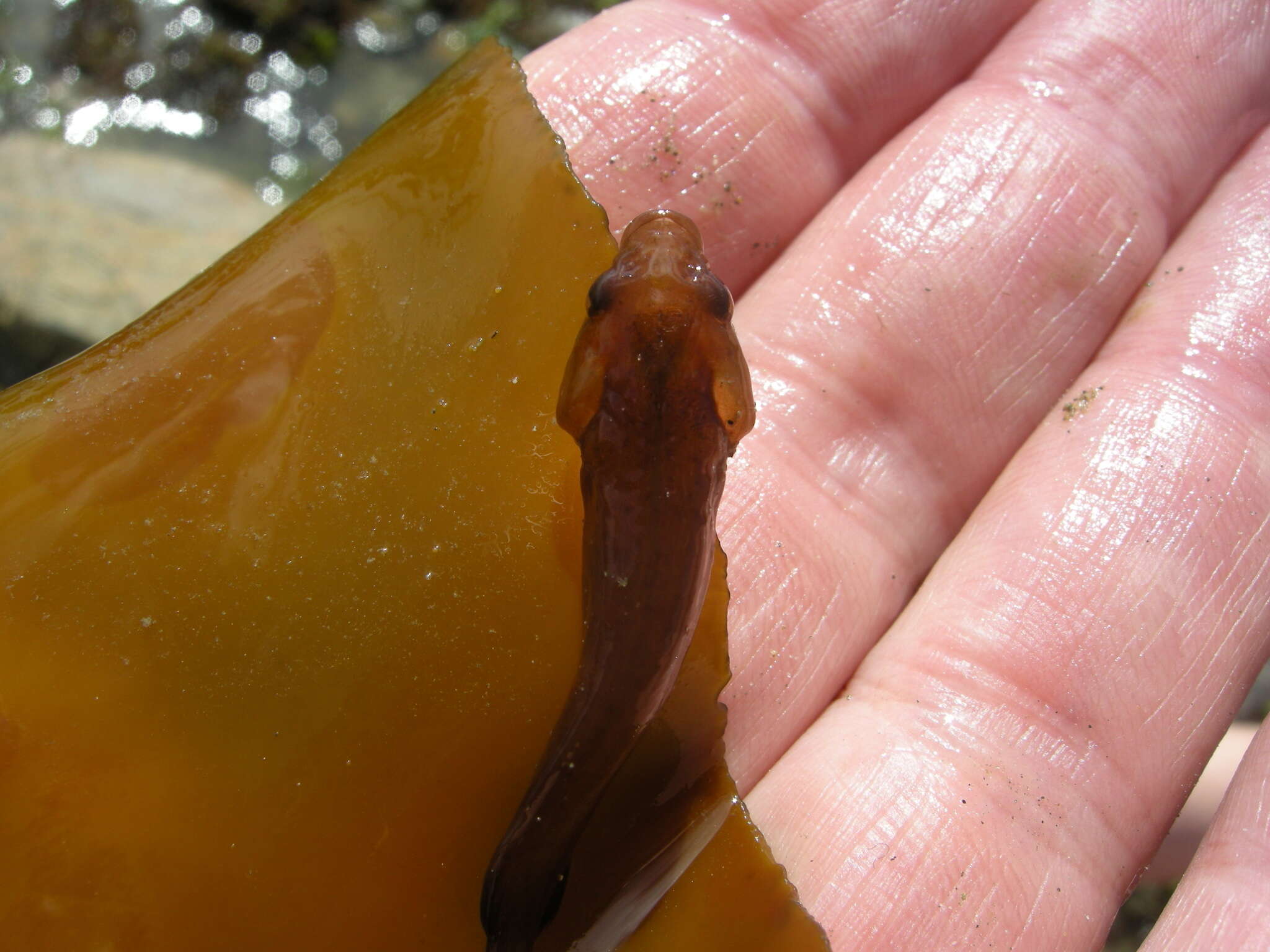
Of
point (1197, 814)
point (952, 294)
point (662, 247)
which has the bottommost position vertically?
point (1197, 814)

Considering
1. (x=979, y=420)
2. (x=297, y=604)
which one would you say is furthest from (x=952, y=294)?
(x=297, y=604)

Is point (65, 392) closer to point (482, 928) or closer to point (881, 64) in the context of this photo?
point (482, 928)

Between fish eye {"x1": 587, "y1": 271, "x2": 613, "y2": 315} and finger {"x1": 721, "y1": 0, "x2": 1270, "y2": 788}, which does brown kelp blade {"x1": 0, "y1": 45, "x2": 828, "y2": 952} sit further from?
finger {"x1": 721, "y1": 0, "x2": 1270, "y2": 788}

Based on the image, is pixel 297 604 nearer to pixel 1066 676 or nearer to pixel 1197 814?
pixel 1066 676

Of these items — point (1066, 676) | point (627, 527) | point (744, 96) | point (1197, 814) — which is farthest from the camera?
point (1197, 814)

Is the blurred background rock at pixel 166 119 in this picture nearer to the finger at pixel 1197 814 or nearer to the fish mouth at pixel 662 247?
the fish mouth at pixel 662 247

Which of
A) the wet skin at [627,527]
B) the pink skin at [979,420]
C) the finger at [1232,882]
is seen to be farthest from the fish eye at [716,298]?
the finger at [1232,882]
